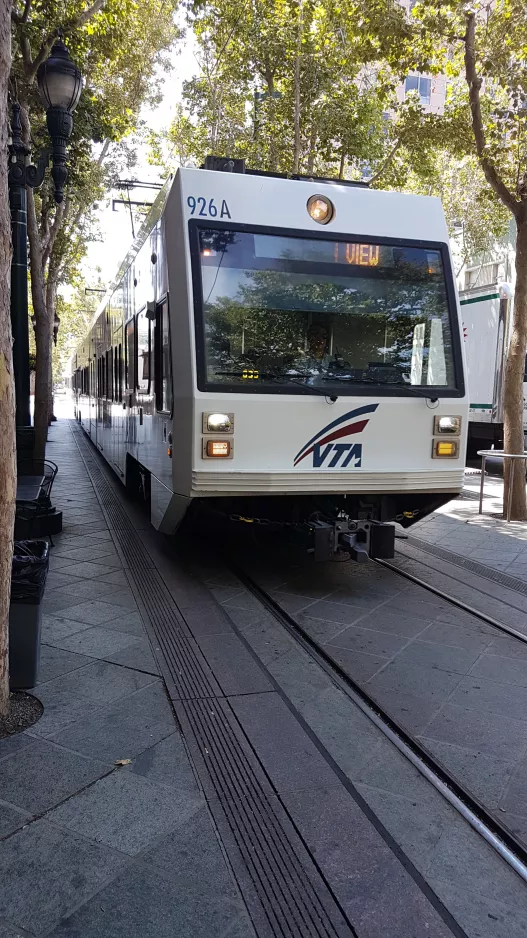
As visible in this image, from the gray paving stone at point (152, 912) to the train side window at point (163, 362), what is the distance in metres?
3.82

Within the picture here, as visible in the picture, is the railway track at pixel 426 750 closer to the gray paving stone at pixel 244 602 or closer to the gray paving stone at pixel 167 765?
the gray paving stone at pixel 244 602

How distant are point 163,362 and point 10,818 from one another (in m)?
3.93

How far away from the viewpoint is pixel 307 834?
267 cm

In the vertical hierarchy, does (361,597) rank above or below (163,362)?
below

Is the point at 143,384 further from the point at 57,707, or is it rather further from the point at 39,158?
the point at 57,707

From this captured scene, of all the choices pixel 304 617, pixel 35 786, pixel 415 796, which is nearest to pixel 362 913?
pixel 415 796

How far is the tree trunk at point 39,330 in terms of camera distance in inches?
363

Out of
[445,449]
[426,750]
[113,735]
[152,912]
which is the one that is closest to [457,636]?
[445,449]

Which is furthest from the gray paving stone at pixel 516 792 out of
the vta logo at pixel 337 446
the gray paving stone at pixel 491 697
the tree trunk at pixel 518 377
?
the tree trunk at pixel 518 377

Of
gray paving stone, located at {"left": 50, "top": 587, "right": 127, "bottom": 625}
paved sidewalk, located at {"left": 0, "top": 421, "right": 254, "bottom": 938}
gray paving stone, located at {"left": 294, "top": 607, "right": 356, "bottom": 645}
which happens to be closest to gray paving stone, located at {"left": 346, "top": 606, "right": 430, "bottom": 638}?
gray paving stone, located at {"left": 294, "top": 607, "right": 356, "bottom": 645}

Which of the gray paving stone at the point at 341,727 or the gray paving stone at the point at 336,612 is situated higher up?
the gray paving stone at the point at 336,612

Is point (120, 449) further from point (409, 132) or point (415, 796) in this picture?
point (415, 796)

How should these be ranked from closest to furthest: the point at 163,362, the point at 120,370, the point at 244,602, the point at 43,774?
the point at 43,774
the point at 244,602
the point at 163,362
the point at 120,370

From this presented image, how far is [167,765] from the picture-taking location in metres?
3.12
